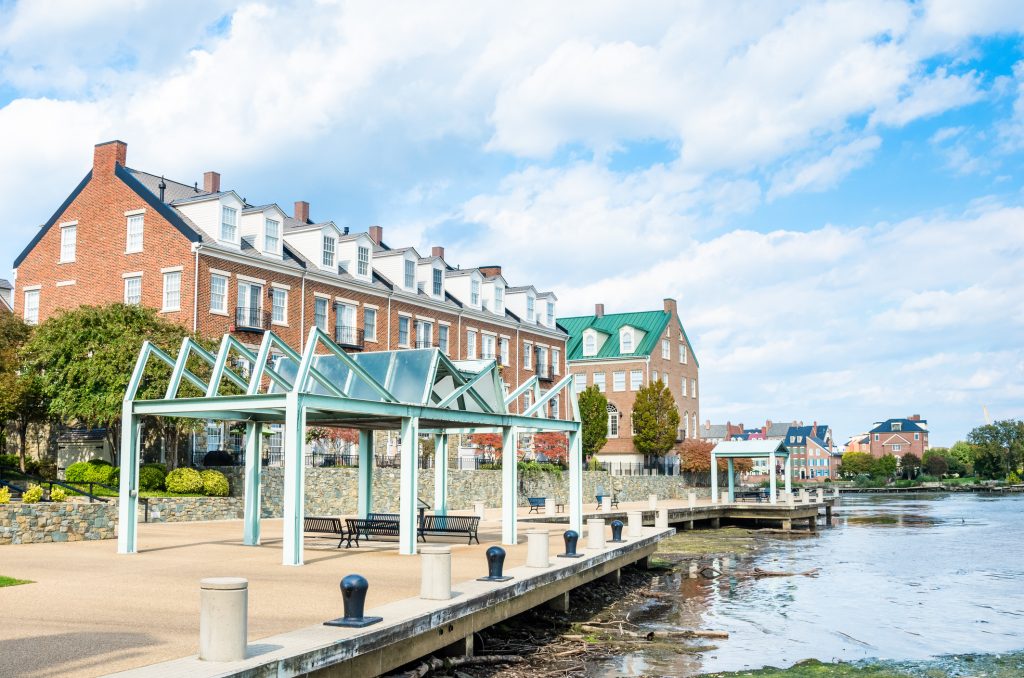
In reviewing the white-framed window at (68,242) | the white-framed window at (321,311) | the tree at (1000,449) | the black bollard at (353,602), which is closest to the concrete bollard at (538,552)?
the black bollard at (353,602)

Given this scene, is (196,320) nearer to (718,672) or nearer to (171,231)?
(171,231)

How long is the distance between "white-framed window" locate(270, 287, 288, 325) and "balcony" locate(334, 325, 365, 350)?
9.80ft

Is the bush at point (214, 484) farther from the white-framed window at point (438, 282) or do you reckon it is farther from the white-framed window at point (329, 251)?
the white-framed window at point (438, 282)

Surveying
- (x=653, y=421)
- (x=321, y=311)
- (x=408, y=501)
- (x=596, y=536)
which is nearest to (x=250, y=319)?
(x=321, y=311)

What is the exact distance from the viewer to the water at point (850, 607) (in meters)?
16.1

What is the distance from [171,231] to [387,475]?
13.4 meters

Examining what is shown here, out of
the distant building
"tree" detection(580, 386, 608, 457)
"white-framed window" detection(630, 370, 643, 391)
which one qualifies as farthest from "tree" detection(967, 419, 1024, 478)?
"tree" detection(580, 386, 608, 457)

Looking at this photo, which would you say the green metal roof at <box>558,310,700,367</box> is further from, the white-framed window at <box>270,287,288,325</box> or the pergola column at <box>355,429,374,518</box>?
the pergola column at <box>355,429,374,518</box>

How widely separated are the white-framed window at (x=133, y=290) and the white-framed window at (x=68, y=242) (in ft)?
13.7

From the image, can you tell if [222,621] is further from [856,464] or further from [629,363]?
[856,464]

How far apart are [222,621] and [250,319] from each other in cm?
3309

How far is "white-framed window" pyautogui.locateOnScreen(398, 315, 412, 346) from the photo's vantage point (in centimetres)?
4959

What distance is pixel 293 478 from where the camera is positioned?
17531 millimetres

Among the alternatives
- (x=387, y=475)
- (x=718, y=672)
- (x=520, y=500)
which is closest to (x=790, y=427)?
Result: (x=520, y=500)
